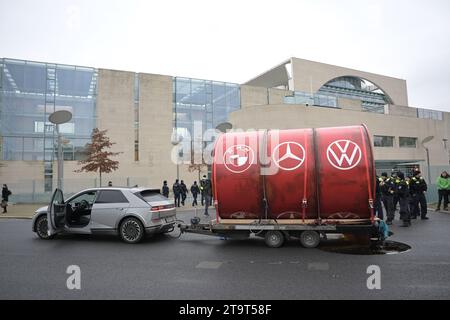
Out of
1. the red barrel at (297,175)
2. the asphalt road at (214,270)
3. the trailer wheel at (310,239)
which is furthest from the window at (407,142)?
the trailer wheel at (310,239)

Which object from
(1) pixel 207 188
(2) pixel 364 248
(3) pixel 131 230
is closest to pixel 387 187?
(2) pixel 364 248

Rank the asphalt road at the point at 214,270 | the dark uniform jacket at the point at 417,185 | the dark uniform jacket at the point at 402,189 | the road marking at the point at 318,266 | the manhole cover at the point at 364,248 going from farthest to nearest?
the dark uniform jacket at the point at 417,185, the dark uniform jacket at the point at 402,189, the manhole cover at the point at 364,248, the road marking at the point at 318,266, the asphalt road at the point at 214,270

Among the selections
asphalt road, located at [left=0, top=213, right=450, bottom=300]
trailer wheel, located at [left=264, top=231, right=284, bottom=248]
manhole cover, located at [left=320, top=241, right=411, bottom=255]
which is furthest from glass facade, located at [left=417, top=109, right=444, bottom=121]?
trailer wheel, located at [left=264, top=231, right=284, bottom=248]

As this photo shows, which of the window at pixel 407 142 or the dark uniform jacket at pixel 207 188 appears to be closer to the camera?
the dark uniform jacket at pixel 207 188

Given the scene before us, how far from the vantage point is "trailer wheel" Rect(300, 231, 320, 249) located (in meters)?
7.48

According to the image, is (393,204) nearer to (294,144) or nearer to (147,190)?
(294,144)

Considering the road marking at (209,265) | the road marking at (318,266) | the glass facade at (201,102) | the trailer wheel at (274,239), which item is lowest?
the road marking at (318,266)

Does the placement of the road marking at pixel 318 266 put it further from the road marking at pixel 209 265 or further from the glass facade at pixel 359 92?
the glass facade at pixel 359 92

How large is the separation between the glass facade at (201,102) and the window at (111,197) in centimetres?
2716

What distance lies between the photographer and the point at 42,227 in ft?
29.9

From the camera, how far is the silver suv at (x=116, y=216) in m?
8.31

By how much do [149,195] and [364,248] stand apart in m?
5.76

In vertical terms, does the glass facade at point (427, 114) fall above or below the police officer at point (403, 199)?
above
